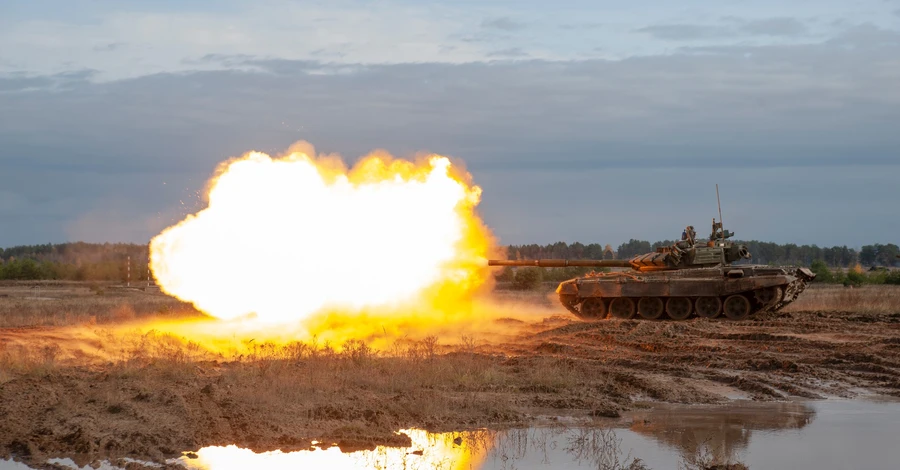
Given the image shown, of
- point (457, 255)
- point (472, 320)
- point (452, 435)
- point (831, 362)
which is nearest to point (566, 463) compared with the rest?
point (452, 435)

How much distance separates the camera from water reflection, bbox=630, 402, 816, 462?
1261 cm

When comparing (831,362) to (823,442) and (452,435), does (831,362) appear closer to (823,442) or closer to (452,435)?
(823,442)

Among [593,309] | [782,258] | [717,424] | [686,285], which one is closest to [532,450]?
[717,424]

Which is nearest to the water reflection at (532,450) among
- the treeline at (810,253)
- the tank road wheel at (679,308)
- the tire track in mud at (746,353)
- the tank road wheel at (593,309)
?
the tire track in mud at (746,353)

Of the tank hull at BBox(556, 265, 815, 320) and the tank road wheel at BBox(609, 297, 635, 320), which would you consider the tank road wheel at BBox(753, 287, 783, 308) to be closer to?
the tank hull at BBox(556, 265, 815, 320)

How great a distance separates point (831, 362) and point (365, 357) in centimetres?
932

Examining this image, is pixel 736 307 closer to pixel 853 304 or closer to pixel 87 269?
pixel 853 304

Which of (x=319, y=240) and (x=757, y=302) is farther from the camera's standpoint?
(x=757, y=302)

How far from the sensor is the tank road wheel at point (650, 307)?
3111 cm

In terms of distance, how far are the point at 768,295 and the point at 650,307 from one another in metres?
3.53

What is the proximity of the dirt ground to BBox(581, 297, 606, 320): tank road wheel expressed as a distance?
4.01 meters

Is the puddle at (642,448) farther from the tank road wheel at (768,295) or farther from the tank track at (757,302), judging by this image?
the tank track at (757,302)

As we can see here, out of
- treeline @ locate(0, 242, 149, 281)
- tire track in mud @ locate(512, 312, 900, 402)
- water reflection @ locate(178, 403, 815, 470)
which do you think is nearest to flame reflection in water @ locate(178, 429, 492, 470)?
water reflection @ locate(178, 403, 815, 470)

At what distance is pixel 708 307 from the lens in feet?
101
